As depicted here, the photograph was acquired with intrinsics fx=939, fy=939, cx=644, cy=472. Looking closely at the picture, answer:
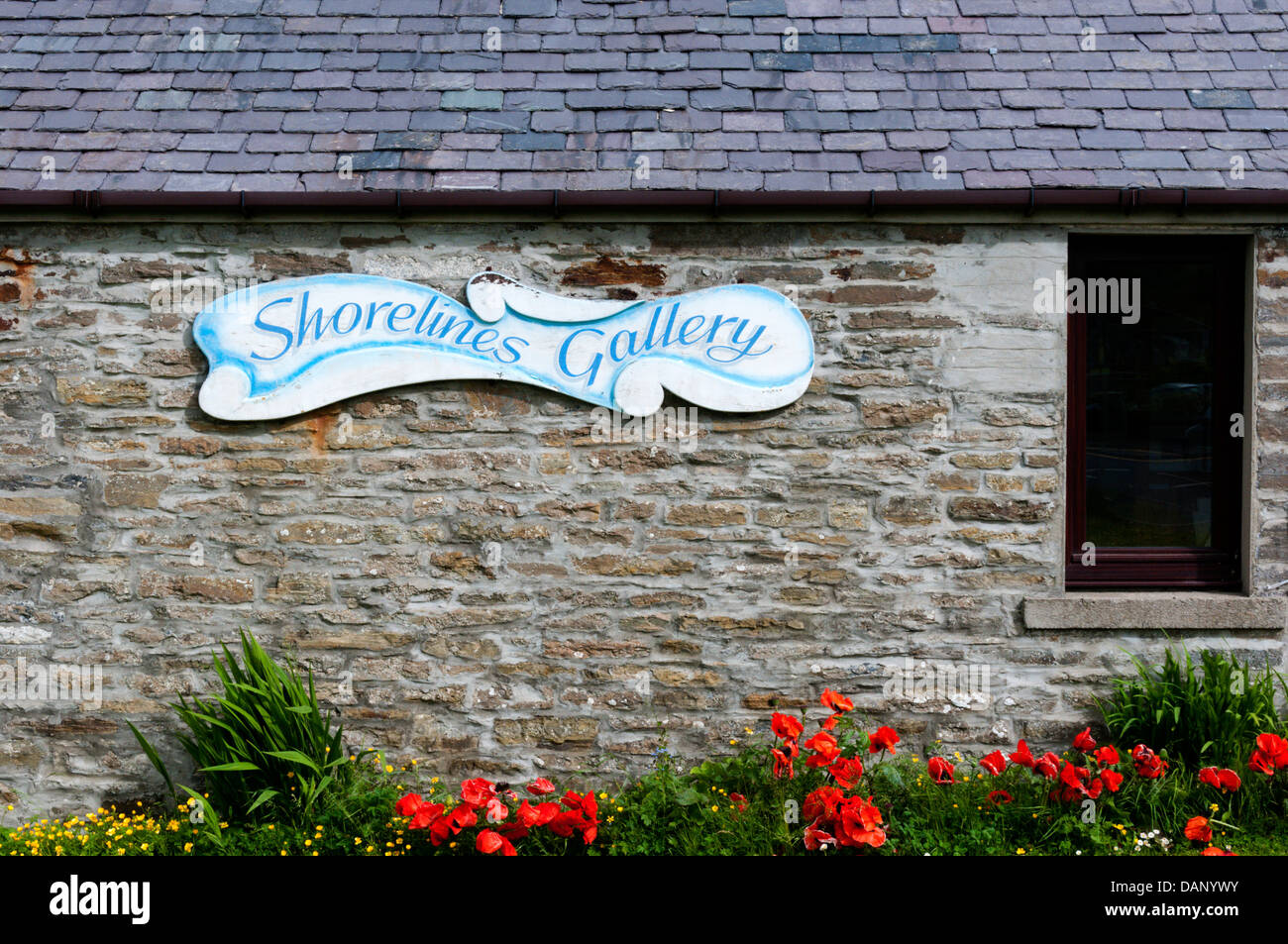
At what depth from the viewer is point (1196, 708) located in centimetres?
423

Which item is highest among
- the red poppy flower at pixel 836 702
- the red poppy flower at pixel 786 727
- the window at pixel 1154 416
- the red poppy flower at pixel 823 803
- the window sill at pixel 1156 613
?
the window at pixel 1154 416

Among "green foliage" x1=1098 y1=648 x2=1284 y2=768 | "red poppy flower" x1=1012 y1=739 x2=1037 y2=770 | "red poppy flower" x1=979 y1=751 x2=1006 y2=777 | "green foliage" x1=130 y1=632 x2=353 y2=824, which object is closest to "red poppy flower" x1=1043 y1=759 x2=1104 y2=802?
"red poppy flower" x1=1012 y1=739 x2=1037 y2=770

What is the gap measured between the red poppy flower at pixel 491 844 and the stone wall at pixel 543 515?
89 centimetres

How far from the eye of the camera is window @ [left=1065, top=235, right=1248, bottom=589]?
4699 millimetres

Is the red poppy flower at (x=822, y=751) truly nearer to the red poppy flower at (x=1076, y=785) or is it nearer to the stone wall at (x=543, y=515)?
the stone wall at (x=543, y=515)

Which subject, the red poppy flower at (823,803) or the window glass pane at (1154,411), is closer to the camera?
the red poppy flower at (823,803)

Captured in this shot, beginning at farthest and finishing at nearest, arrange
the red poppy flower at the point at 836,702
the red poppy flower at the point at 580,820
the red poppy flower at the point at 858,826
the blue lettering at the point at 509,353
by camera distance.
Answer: the blue lettering at the point at 509,353 → the red poppy flower at the point at 836,702 → the red poppy flower at the point at 580,820 → the red poppy flower at the point at 858,826

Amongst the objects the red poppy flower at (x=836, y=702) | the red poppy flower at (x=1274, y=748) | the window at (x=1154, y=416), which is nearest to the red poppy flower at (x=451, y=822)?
the red poppy flower at (x=836, y=702)

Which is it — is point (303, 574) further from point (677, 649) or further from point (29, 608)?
point (677, 649)

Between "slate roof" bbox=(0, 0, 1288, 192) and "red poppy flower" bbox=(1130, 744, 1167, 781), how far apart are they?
2.55m

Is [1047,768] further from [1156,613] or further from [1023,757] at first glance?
[1156,613]

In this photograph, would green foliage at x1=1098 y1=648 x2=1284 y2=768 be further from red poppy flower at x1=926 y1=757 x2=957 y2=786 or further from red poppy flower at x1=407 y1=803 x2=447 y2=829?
red poppy flower at x1=407 y1=803 x2=447 y2=829

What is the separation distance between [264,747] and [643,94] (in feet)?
11.8

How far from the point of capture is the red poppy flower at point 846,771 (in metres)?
3.77
